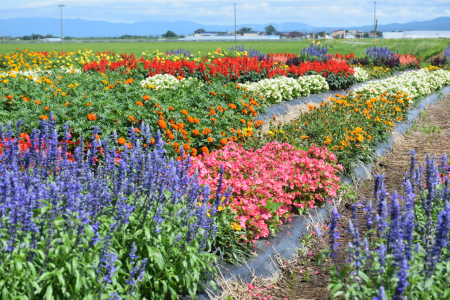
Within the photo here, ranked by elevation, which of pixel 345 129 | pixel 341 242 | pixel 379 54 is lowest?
pixel 341 242

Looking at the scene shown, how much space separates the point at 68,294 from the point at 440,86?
16320 mm

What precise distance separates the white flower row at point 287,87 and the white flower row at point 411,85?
1337 millimetres

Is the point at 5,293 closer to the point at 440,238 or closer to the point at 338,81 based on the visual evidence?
the point at 440,238

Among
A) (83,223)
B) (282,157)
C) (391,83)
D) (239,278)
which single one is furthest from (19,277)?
(391,83)

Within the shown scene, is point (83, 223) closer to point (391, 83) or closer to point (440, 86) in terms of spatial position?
point (391, 83)

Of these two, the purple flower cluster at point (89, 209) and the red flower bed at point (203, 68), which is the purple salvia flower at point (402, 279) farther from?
the red flower bed at point (203, 68)

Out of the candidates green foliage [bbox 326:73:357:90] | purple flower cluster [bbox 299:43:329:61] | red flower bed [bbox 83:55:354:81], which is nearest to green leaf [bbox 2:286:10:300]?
red flower bed [bbox 83:55:354:81]

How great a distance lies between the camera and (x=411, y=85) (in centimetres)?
1277

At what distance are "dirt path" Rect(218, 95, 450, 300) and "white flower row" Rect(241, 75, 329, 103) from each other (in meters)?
3.01

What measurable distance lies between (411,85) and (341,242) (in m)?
9.81

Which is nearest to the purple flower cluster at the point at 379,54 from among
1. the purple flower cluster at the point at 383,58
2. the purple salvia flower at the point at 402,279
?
the purple flower cluster at the point at 383,58

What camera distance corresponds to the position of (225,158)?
197 inches

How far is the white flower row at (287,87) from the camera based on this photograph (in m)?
9.84

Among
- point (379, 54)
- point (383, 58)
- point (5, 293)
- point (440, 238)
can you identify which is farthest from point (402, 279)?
point (379, 54)
